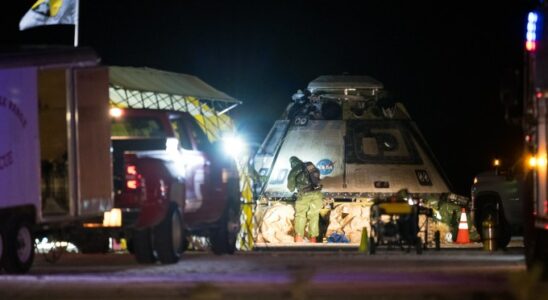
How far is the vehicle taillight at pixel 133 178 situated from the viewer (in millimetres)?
19641

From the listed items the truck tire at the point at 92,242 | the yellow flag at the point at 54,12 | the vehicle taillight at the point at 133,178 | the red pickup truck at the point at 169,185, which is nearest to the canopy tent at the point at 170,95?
the yellow flag at the point at 54,12

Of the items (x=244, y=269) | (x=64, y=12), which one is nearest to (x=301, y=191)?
(x=64, y=12)

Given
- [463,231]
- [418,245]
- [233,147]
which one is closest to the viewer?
[418,245]

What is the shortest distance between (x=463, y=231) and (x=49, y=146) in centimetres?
1175

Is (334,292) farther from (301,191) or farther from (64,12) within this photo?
(64,12)

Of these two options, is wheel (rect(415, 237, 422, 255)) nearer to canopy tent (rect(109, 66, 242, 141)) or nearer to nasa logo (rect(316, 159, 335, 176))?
canopy tent (rect(109, 66, 242, 141))

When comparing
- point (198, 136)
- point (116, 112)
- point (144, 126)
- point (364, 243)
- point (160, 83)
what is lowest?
point (364, 243)

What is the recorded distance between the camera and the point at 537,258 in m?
18.4

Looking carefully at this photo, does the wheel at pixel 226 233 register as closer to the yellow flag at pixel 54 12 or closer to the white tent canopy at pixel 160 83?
the white tent canopy at pixel 160 83

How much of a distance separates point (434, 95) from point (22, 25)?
22790 millimetres

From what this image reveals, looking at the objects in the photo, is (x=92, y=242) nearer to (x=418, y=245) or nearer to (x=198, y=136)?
(x=198, y=136)

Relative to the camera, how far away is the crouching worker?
29.4 meters

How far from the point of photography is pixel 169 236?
19.8 metres

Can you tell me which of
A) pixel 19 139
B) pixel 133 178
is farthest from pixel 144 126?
pixel 19 139
